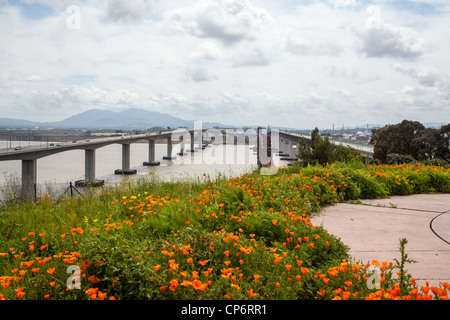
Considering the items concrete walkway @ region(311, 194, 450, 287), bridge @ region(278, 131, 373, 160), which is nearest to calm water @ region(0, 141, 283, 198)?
concrete walkway @ region(311, 194, 450, 287)

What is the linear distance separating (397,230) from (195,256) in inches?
129

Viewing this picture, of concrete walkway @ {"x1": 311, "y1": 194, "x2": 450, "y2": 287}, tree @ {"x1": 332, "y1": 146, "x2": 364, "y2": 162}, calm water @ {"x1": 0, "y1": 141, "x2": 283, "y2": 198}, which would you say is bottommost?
calm water @ {"x1": 0, "y1": 141, "x2": 283, "y2": 198}

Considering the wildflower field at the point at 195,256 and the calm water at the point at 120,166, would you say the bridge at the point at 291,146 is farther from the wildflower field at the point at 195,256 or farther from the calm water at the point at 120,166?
the wildflower field at the point at 195,256

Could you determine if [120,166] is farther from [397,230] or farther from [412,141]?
[397,230]

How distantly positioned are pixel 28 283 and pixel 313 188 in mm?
5342

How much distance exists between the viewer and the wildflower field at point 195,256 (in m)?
2.94

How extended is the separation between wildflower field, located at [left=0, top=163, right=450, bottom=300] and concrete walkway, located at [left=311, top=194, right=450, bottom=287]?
0.28m

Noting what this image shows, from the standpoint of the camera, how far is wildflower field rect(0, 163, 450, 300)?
9.64 feet

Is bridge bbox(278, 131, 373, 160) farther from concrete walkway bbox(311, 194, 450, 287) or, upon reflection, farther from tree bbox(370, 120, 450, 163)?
concrete walkway bbox(311, 194, 450, 287)

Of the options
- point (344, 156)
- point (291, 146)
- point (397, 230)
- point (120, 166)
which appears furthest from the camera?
point (291, 146)

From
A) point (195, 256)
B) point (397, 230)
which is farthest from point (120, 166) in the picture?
point (195, 256)

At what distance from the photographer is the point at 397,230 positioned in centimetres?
525
